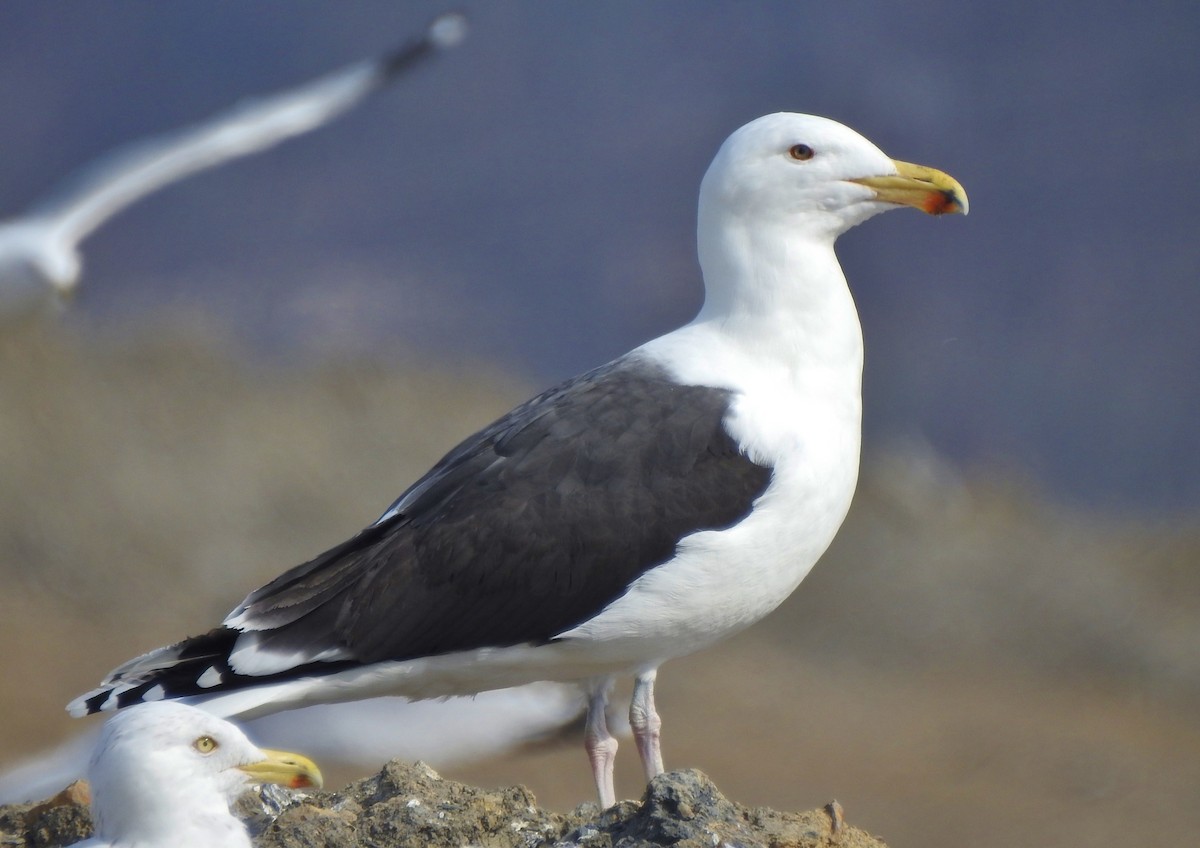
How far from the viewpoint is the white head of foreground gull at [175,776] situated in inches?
105

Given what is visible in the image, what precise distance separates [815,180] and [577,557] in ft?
3.31

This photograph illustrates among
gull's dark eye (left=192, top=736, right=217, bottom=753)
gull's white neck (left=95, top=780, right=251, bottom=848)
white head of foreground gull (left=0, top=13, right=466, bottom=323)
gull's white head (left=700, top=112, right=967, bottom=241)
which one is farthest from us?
white head of foreground gull (left=0, top=13, right=466, bottom=323)

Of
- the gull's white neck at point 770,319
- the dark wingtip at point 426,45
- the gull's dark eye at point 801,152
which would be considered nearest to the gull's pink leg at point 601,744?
the gull's white neck at point 770,319

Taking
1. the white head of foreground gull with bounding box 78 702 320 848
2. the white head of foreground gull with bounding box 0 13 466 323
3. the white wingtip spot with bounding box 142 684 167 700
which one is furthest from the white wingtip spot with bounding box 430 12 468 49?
the white head of foreground gull with bounding box 78 702 320 848

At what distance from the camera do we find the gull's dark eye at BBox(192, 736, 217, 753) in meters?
2.79

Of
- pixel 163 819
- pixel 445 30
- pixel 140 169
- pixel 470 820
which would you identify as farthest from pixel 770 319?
pixel 445 30

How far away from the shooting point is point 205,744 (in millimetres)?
2805

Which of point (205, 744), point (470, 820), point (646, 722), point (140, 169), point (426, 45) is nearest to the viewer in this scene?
point (205, 744)

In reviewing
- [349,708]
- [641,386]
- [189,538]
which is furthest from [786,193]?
[189,538]

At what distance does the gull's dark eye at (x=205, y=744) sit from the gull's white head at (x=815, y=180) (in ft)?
5.45

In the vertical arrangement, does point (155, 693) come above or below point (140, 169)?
below

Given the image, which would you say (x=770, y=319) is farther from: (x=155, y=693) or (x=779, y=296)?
(x=155, y=693)

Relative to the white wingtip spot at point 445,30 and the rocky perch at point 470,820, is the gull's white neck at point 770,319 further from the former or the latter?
the white wingtip spot at point 445,30

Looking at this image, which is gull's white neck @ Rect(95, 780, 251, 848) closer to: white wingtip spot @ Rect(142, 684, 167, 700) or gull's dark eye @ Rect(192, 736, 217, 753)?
gull's dark eye @ Rect(192, 736, 217, 753)
